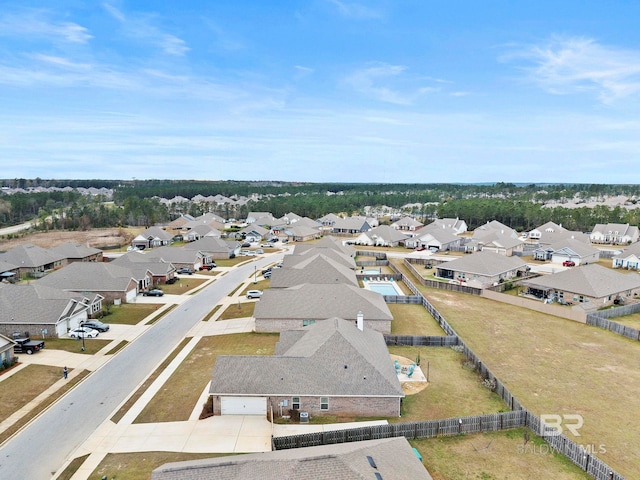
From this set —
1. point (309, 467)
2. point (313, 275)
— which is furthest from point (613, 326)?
point (309, 467)

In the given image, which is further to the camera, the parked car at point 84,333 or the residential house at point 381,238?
the residential house at point 381,238

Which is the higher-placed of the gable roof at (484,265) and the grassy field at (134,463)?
the gable roof at (484,265)

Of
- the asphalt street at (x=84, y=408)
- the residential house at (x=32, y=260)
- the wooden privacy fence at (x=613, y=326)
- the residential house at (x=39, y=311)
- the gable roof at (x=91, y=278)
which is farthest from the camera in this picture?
the residential house at (x=32, y=260)

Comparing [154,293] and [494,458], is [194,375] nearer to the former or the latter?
[494,458]

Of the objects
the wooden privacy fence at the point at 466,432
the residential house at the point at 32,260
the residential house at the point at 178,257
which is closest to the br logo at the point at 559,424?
the wooden privacy fence at the point at 466,432

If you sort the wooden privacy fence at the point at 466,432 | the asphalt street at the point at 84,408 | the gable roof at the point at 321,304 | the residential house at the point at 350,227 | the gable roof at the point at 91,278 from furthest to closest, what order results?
the residential house at the point at 350,227, the gable roof at the point at 91,278, the gable roof at the point at 321,304, the asphalt street at the point at 84,408, the wooden privacy fence at the point at 466,432

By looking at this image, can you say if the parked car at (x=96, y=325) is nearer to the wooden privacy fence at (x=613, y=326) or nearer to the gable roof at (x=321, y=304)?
the gable roof at (x=321, y=304)

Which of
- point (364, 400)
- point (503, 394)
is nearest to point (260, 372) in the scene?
point (364, 400)

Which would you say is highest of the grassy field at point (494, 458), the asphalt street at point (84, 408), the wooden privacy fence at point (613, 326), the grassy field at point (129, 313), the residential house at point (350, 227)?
the residential house at point (350, 227)
